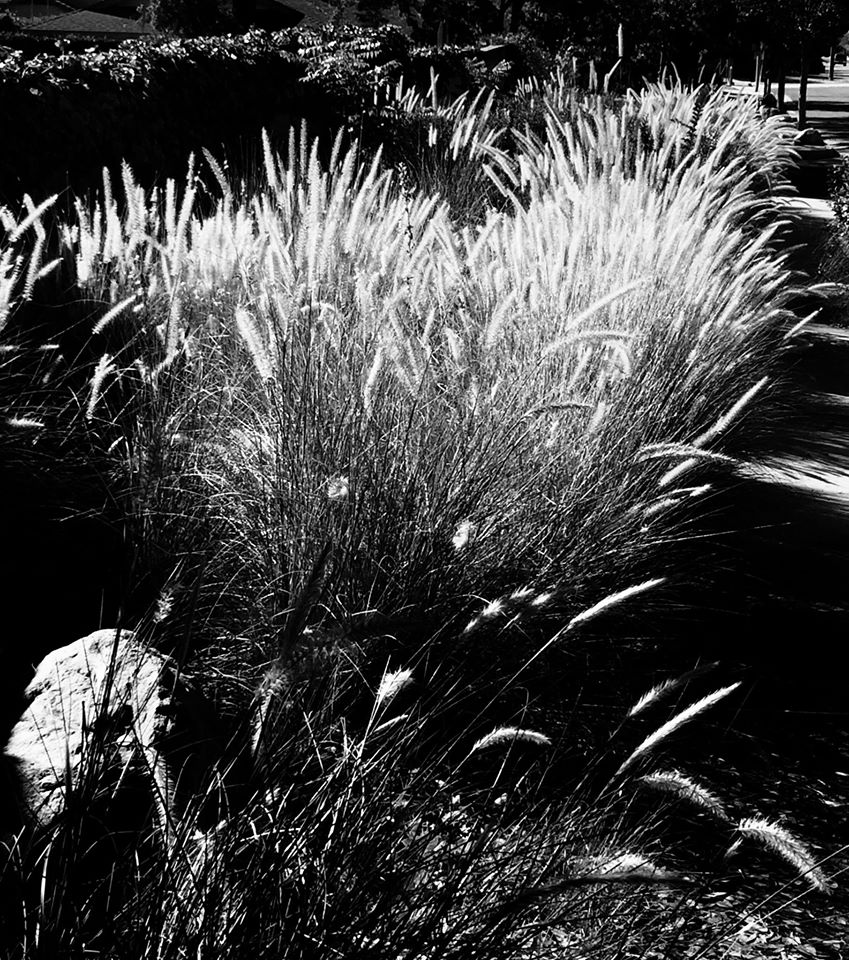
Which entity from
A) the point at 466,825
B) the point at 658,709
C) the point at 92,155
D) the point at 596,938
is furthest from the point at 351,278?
the point at 92,155

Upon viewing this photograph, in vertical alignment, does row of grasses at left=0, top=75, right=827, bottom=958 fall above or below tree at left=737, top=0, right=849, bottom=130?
below

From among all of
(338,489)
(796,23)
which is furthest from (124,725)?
(796,23)

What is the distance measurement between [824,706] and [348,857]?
185 centimetres

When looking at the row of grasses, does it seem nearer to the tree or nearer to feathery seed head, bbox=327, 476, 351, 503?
feathery seed head, bbox=327, 476, 351, 503

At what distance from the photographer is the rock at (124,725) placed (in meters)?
2.04

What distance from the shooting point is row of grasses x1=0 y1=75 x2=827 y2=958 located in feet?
5.36

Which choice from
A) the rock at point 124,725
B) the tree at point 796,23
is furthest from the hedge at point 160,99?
the tree at point 796,23

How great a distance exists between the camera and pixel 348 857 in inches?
66.3

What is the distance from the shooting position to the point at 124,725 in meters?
1.95

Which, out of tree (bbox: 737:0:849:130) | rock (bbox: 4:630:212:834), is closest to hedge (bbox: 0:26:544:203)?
rock (bbox: 4:630:212:834)

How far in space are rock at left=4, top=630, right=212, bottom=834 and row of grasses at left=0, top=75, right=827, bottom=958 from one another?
3.3 inches

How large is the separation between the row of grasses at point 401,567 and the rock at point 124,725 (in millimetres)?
83

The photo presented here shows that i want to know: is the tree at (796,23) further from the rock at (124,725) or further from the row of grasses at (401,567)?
the rock at (124,725)

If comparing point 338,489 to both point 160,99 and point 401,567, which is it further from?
point 160,99
